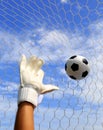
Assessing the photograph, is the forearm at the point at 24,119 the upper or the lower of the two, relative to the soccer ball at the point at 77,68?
lower

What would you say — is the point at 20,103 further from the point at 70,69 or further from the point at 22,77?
the point at 70,69

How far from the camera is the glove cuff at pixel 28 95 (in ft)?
4.99

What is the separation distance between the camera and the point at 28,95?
60.8 inches

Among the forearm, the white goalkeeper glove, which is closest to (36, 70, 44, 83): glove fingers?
the white goalkeeper glove

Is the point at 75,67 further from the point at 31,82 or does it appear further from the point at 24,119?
the point at 24,119

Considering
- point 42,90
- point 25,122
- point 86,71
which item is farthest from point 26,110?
point 86,71

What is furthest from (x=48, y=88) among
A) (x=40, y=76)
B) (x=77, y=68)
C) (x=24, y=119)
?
(x=77, y=68)

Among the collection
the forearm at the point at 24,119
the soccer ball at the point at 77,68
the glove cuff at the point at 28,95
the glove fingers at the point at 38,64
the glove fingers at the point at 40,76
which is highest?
the soccer ball at the point at 77,68

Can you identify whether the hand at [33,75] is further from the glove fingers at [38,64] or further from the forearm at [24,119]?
the forearm at [24,119]

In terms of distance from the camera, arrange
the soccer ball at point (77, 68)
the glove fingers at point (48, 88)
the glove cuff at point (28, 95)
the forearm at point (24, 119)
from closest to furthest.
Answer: the forearm at point (24, 119)
the glove cuff at point (28, 95)
the glove fingers at point (48, 88)
the soccer ball at point (77, 68)

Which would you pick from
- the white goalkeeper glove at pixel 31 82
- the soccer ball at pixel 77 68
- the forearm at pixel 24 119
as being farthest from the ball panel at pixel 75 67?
the forearm at pixel 24 119

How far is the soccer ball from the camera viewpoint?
3848mm

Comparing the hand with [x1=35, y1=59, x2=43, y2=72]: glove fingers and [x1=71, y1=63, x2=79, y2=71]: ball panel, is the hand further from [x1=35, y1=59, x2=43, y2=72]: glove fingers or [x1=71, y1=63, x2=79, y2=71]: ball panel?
[x1=71, y1=63, x2=79, y2=71]: ball panel

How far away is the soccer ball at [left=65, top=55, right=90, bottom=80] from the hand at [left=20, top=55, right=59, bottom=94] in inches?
85.5
